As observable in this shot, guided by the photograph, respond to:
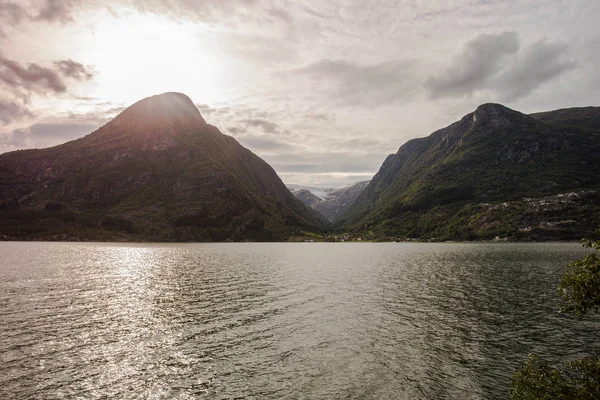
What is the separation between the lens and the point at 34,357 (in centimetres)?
2984

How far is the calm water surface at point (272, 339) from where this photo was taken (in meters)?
25.8

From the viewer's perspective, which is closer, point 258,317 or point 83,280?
point 258,317

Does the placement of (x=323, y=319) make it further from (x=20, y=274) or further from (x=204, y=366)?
(x=20, y=274)

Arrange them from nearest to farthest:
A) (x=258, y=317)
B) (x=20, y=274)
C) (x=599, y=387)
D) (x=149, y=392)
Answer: (x=599, y=387) < (x=149, y=392) < (x=258, y=317) < (x=20, y=274)

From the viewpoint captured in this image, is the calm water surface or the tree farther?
the calm water surface

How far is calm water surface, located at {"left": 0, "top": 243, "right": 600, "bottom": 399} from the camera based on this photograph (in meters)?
25.8

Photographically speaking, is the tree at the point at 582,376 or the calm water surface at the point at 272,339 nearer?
the tree at the point at 582,376

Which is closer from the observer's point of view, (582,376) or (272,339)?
(582,376)

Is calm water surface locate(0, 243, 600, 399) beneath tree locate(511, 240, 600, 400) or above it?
beneath

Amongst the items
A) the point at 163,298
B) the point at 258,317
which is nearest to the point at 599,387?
the point at 258,317

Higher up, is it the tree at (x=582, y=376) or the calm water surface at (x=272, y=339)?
the tree at (x=582, y=376)

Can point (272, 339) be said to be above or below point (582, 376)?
below

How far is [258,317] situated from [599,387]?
36.7 metres

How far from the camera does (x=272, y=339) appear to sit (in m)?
36.9
